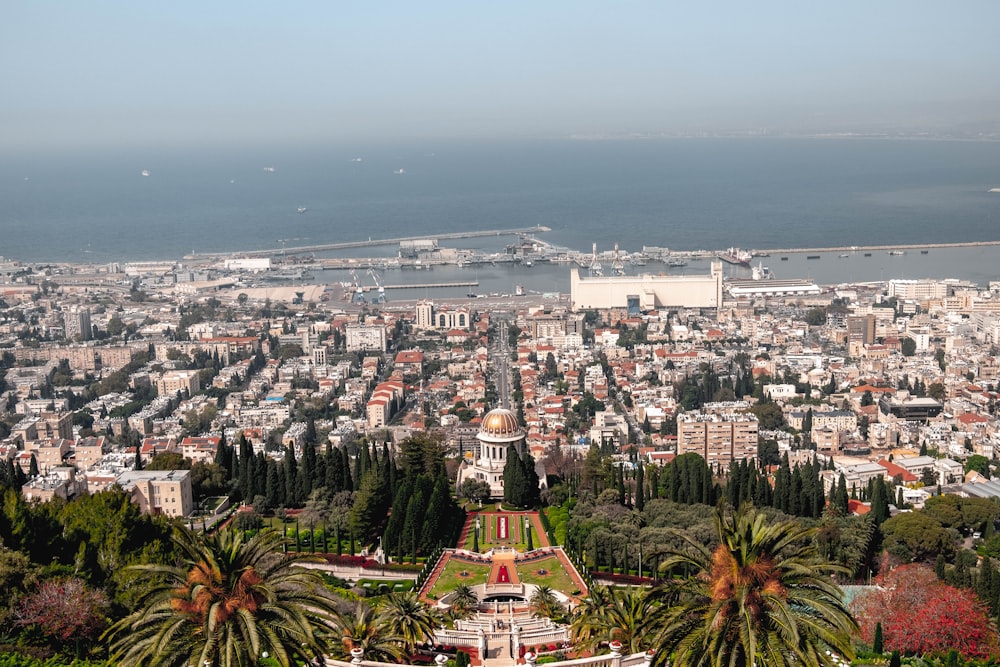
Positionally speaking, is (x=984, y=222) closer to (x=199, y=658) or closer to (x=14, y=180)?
(x=199, y=658)

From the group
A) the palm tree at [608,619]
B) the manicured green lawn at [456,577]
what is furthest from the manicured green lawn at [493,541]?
the palm tree at [608,619]

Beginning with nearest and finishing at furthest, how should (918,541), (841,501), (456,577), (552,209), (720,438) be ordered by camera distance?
(456,577) → (918,541) → (841,501) → (720,438) → (552,209)

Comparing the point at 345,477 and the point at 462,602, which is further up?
the point at 345,477

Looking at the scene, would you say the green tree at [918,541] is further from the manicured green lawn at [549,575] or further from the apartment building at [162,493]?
the apartment building at [162,493]

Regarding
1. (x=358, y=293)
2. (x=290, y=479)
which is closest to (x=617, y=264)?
(x=358, y=293)

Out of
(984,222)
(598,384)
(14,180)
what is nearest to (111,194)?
(14,180)

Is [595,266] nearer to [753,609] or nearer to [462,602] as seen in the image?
[462,602]
